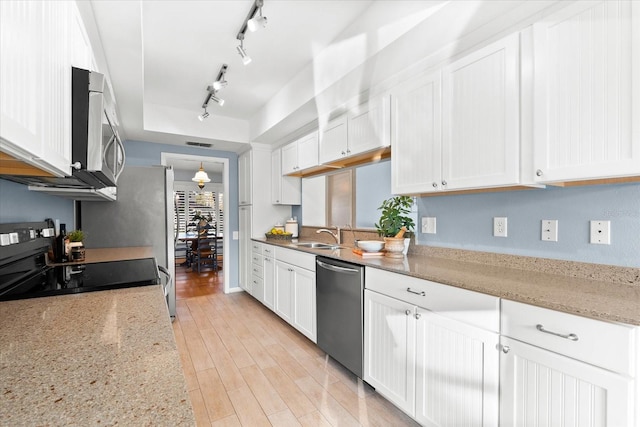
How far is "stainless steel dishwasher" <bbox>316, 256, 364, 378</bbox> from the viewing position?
217 centimetres

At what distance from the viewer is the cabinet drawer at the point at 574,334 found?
0.99 meters

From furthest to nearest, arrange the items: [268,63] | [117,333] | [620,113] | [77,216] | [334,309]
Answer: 1. [77,216]
2. [268,63]
3. [334,309]
4. [620,113]
5. [117,333]

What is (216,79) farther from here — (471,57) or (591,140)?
(591,140)

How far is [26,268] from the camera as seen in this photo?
169 centimetres

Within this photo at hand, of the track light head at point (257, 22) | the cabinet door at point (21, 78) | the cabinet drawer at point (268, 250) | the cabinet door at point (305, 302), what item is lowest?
the cabinet door at point (305, 302)

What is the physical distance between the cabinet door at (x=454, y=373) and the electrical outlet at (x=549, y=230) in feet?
2.29

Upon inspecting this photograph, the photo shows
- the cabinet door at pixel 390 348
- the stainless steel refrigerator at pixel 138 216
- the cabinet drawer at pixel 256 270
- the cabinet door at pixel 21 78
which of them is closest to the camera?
the cabinet door at pixel 21 78

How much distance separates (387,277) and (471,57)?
4.37 feet

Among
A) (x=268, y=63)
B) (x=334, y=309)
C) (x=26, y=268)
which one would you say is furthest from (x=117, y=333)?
(x=268, y=63)

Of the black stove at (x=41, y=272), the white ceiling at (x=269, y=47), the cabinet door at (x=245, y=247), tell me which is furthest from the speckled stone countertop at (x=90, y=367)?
the cabinet door at (x=245, y=247)

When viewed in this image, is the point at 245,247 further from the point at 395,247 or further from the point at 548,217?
the point at 548,217

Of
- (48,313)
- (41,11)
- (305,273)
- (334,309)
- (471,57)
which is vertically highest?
(471,57)

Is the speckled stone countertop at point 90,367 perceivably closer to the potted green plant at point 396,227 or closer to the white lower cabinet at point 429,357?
the white lower cabinet at point 429,357

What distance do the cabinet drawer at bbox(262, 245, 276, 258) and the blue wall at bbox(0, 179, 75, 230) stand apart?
6.34ft
